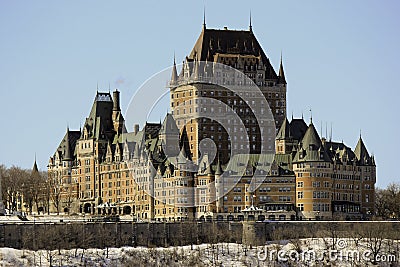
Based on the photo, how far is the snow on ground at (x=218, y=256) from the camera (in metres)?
148

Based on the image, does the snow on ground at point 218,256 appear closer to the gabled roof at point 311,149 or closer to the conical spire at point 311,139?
the gabled roof at point 311,149

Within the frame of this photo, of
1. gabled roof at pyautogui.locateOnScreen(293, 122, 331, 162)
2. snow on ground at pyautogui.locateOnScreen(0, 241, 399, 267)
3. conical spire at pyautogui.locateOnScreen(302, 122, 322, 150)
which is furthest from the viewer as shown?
conical spire at pyautogui.locateOnScreen(302, 122, 322, 150)

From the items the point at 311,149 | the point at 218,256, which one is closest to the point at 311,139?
the point at 311,149

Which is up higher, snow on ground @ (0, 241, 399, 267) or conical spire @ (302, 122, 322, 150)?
conical spire @ (302, 122, 322, 150)

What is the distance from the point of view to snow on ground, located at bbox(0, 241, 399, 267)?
148125 mm

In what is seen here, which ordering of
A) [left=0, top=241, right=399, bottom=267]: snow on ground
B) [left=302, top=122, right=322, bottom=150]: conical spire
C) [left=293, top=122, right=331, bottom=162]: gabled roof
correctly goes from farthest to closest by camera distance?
[left=302, top=122, right=322, bottom=150]: conical spire
[left=293, top=122, right=331, bottom=162]: gabled roof
[left=0, top=241, right=399, bottom=267]: snow on ground

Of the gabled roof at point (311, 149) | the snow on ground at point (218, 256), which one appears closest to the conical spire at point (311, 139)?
the gabled roof at point (311, 149)

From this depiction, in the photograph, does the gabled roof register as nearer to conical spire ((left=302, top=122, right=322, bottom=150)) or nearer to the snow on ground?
conical spire ((left=302, top=122, right=322, bottom=150))

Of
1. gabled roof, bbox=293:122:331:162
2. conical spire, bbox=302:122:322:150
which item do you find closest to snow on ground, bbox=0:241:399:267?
gabled roof, bbox=293:122:331:162

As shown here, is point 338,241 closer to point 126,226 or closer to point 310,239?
point 310,239

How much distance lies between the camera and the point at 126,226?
165 meters

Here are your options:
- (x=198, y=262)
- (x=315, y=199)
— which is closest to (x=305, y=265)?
(x=198, y=262)

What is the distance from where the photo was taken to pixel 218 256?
157 m

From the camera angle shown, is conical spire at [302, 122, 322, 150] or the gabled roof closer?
the gabled roof
